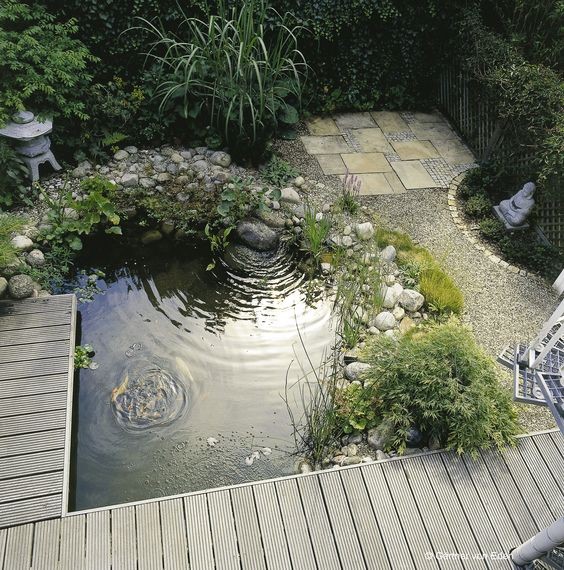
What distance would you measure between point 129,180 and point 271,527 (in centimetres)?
319

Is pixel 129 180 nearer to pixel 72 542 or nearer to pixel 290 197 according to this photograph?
pixel 290 197

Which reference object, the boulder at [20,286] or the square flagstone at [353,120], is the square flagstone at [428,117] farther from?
the boulder at [20,286]

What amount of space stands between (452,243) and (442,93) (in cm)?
236

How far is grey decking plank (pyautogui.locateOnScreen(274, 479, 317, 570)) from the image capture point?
2693mm

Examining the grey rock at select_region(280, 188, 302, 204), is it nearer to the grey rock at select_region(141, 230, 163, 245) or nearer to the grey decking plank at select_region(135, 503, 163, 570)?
the grey rock at select_region(141, 230, 163, 245)

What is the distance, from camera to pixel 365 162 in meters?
5.46

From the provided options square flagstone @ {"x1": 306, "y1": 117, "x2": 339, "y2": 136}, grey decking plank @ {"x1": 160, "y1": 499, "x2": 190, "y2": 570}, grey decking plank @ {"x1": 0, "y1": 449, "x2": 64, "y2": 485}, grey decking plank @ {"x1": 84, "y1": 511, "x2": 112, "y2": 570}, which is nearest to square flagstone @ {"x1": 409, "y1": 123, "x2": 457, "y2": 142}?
square flagstone @ {"x1": 306, "y1": 117, "x2": 339, "y2": 136}

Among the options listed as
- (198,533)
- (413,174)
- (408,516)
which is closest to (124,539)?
(198,533)

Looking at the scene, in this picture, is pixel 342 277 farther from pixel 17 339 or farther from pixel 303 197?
pixel 17 339

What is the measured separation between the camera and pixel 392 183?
5.27 metres

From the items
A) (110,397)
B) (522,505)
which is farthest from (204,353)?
(522,505)

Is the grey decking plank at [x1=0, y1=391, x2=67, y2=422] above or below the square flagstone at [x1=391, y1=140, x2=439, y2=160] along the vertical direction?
below

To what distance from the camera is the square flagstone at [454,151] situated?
5629mm

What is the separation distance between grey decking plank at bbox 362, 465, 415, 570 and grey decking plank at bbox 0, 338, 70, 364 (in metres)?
2.01
